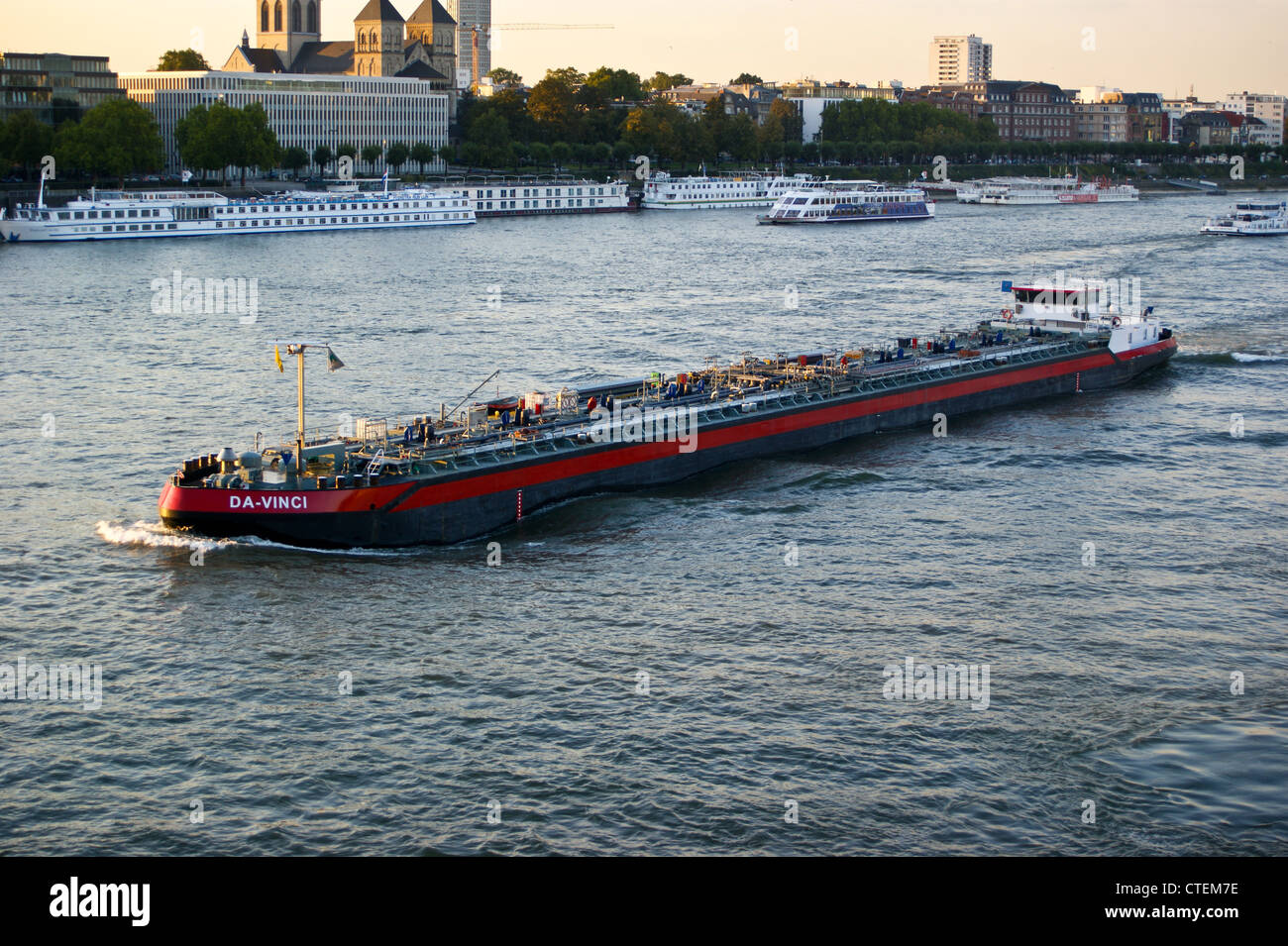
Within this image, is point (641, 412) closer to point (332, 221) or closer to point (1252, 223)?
point (332, 221)

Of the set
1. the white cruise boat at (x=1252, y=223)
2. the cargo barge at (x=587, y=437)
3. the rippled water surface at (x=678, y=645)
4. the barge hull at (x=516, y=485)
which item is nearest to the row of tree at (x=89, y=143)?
the rippled water surface at (x=678, y=645)

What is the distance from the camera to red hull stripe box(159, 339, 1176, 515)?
1277 inches

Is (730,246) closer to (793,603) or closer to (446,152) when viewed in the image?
(446,152)

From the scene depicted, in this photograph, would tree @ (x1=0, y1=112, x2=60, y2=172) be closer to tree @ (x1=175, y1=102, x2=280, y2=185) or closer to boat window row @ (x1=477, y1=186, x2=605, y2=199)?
tree @ (x1=175, y1=102, x2=280, y2=185)

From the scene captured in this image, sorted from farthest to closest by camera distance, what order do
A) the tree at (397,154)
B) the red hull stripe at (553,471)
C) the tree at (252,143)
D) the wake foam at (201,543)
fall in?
the tree at (397,154) < the tree at (252,143) < the wake foam at (201,543) < the red hull stripe at (553,471)

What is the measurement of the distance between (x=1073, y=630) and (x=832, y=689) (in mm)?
6418

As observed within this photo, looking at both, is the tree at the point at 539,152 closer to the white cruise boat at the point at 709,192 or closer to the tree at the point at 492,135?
the tree at the point at 492,135

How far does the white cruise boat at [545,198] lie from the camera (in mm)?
163125

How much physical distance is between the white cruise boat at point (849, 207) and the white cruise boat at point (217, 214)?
36.7 meters

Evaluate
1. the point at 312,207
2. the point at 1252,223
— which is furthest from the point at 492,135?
the point at 1252,223

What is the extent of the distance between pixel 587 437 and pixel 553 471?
2.14 metres

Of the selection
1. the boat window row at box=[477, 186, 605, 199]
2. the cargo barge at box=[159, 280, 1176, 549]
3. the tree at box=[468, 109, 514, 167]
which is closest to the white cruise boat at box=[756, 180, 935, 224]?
the boat window row at box=[477, 186, 605, 199]

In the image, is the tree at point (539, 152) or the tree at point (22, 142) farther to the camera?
the tree at point (539, 152)
